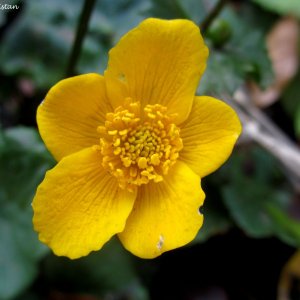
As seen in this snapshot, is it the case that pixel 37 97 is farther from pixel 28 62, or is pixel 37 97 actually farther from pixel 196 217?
pixel 196 217

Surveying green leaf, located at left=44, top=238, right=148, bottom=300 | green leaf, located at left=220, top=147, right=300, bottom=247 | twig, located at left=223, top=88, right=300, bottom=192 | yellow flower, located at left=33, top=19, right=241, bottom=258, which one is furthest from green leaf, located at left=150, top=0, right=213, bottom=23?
green leaf, located at left=44, top=238, right=148, bottom=300

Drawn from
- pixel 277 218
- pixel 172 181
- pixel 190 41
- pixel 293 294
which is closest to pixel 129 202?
pixel 172 181

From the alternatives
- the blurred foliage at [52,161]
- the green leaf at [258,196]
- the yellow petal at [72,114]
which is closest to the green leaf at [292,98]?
the blurred foliage at [52,161]

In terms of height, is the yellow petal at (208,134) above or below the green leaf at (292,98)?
above

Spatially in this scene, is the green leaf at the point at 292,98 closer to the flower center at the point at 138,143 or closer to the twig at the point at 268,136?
the twig at the point at 268,136

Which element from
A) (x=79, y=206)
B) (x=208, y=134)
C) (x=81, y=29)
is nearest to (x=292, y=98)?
(x=81, y=29)

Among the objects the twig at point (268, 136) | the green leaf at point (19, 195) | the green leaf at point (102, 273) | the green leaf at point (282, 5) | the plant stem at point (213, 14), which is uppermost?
the plant stem at point (213, 14)

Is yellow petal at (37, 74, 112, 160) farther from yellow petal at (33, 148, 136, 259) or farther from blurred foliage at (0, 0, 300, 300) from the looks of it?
blurred foliage at (0, 0, 300, 300)
